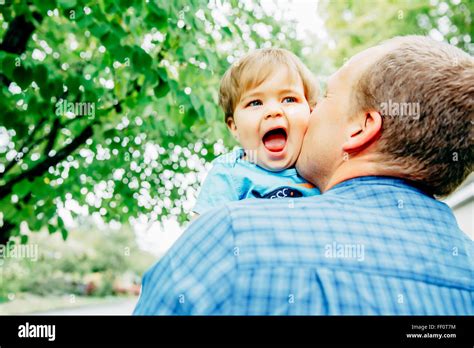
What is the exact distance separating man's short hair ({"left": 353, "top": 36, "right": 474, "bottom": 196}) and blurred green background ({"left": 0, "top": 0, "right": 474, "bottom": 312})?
68.0 inches

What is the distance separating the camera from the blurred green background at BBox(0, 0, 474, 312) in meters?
2.80

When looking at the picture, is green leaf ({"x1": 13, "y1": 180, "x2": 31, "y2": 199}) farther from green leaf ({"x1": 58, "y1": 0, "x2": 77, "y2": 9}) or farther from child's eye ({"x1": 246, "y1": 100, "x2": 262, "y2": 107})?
child's eye ({"x1": 246, "y1": 100, "x2": 262, "y2": 107})

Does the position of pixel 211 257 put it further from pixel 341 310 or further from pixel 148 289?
pixel 341 310

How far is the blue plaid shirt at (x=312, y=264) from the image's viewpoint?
37.3 inches

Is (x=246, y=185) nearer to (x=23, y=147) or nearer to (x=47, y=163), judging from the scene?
(x=47, y=163)

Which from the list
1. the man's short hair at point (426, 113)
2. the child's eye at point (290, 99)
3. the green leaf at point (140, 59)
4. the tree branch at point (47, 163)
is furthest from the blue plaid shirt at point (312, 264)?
the tree branch at point (47, 163)

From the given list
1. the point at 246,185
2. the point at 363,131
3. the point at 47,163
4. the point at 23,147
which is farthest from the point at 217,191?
the point at 23,147

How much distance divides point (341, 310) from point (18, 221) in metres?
3.38

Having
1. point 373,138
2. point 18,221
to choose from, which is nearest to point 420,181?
point 373,138

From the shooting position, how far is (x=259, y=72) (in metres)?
1.86

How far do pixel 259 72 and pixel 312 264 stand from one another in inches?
40.2
